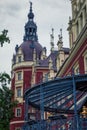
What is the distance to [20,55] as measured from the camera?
218ft

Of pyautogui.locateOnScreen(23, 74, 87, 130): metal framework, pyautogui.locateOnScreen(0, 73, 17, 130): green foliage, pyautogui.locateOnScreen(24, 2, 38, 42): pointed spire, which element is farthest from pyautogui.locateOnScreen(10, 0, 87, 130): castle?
pyautogui.locateOnScreen(23, 74, 87, 130): metal framework

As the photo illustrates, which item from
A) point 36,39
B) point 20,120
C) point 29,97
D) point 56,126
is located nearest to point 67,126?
point 56,126

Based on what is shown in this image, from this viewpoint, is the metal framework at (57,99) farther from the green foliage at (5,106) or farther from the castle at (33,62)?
the castle at (33,62)

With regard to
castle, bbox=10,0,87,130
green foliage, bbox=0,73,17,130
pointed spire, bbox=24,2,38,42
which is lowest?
green foliage, bbox=0,73,17,130

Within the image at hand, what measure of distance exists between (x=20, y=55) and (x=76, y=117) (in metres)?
51.2

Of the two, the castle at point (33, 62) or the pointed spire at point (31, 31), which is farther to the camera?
the pointed spire at point (31, 31)

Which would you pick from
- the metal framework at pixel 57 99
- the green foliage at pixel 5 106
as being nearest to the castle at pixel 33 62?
the green foliage at pixel 5 106

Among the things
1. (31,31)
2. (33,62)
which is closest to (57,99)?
(33,62)

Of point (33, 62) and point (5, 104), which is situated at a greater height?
point (33, 62)

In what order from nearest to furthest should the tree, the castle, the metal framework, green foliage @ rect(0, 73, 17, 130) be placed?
the metal framework
the tree
green foliage @ rect(0, 73, 17, 130)
the castle

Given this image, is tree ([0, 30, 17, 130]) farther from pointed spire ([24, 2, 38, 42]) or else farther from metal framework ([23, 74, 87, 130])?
pointed spire ([24, 2, 38, 42])

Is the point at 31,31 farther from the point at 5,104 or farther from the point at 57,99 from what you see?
the point at 57,99

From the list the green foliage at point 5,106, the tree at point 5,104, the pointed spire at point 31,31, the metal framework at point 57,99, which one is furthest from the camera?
the pointed spire at point 31,31

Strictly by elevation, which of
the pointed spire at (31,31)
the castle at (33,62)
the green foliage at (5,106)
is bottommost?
the green foliage at (5,106)
